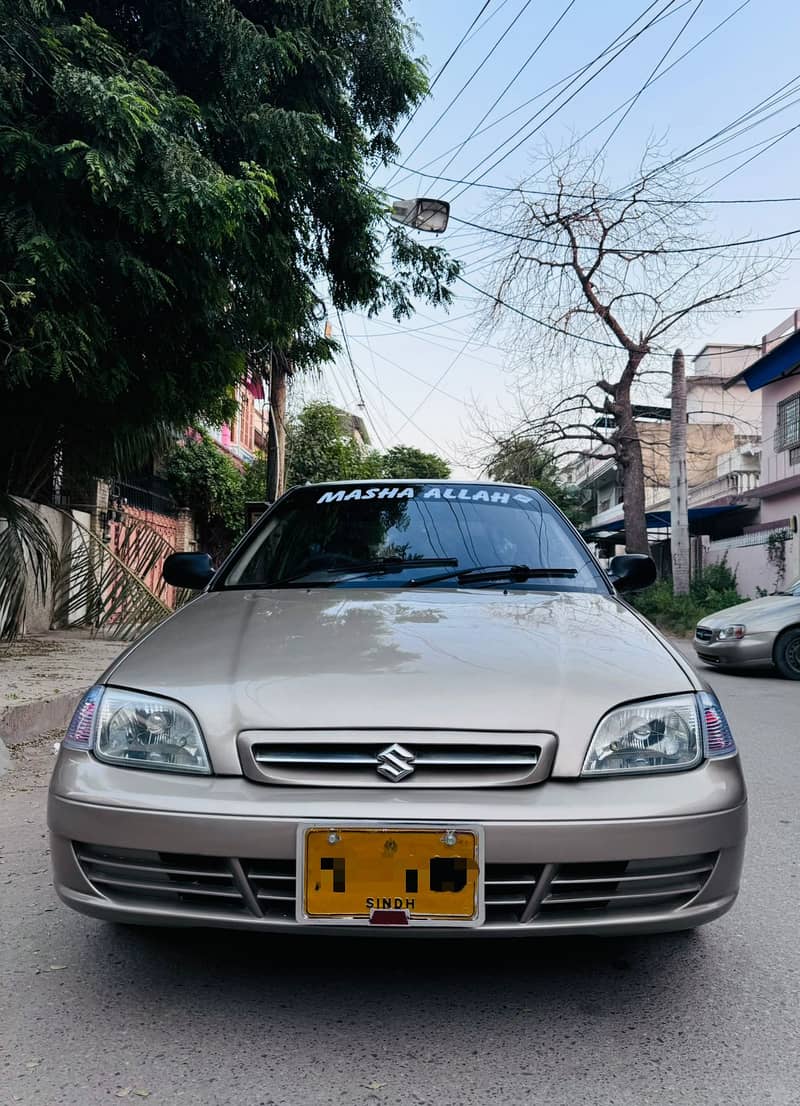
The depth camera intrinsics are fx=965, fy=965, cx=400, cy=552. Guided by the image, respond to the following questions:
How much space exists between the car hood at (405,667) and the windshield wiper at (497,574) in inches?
10.9

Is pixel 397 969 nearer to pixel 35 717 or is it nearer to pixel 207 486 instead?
pixel 35 717

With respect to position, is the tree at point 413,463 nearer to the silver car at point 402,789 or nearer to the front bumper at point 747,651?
the front bumper at point 747,651

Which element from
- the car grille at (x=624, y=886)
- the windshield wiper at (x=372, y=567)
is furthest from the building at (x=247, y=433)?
the car grille at (x=624, y=886)

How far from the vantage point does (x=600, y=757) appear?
2.24 metres

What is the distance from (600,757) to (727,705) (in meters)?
6.36

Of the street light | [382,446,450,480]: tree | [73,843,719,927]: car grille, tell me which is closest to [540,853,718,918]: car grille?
[73,843,719,927]: car grille

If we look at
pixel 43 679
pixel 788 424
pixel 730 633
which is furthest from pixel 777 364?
pixel 43 679

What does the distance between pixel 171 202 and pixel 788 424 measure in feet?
59.4

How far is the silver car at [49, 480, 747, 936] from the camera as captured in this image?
2.07m

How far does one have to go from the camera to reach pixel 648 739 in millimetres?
2322

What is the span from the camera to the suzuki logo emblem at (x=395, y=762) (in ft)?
6.99

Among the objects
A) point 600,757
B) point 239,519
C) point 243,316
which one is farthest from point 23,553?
point 239,519

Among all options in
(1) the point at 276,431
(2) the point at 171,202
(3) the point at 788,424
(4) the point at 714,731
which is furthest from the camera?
(3) the point at 788,424

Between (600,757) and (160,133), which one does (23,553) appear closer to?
(160,133)
